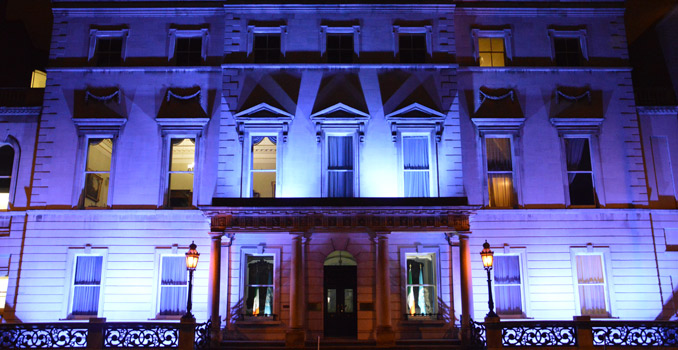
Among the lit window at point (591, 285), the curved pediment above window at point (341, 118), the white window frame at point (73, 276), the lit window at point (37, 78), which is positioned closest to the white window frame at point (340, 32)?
the curved pediment above window at point (341, 118)

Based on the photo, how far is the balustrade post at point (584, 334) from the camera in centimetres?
1606

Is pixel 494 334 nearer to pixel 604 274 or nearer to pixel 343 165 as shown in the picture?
pixel 604 274

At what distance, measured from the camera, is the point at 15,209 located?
826 inches

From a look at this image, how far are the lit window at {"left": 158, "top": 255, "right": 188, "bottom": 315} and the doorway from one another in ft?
17.9

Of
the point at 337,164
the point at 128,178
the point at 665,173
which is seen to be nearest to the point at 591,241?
the point at 665,173

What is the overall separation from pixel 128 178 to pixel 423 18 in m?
13.7

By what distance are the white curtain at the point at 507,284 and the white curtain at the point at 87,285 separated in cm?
1527

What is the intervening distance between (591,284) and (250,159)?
553 inches

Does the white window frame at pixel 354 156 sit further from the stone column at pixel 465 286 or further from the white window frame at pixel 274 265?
the stone column at pixel 465 286

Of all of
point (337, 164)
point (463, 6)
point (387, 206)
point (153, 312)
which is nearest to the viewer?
point (387, 206)

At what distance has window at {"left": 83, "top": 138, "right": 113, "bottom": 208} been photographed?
2095 centimetres

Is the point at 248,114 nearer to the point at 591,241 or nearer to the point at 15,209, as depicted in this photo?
the point at 15,209

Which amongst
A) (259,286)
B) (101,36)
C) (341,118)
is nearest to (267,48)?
→ (341,118)

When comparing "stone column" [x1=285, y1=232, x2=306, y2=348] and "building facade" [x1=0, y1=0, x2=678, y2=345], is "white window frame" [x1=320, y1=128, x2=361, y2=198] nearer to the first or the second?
"building facade" [x1=0, y1=0, x2=678, y2=345]
